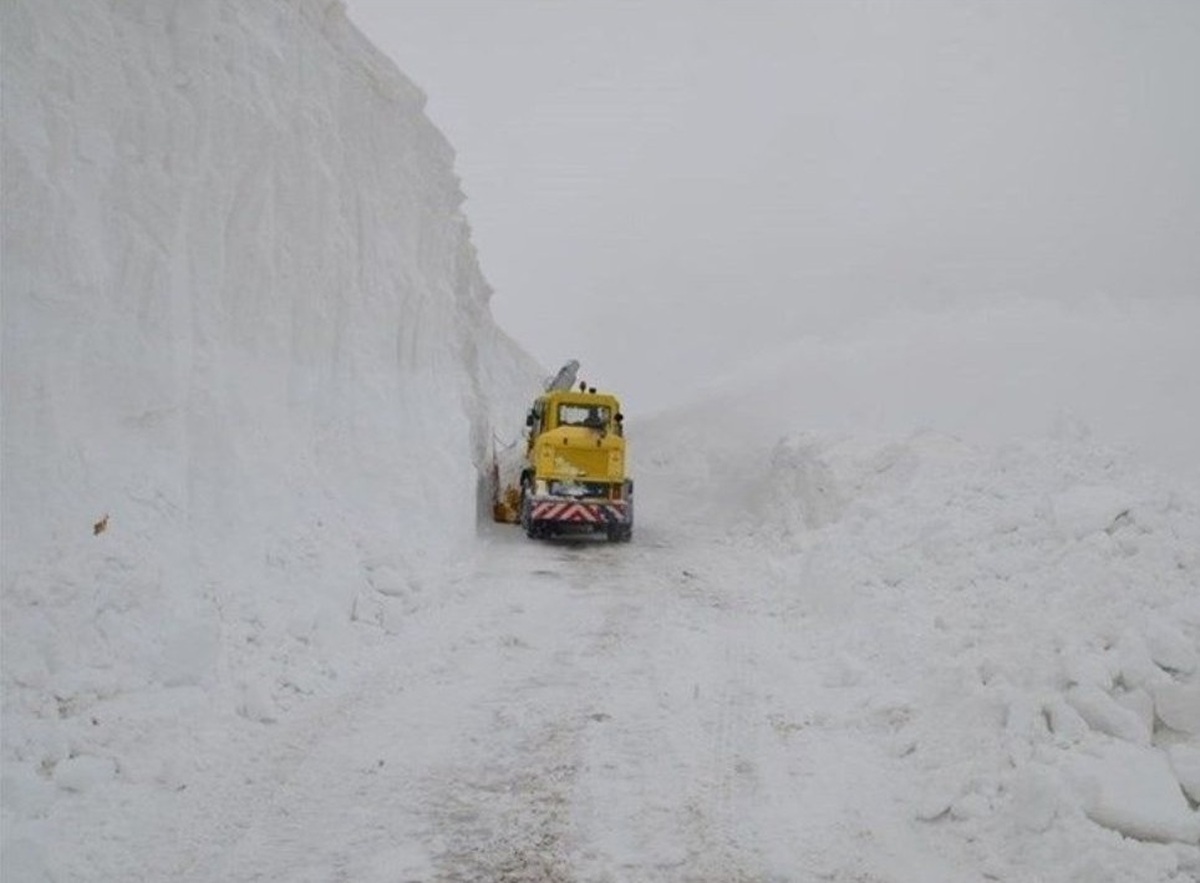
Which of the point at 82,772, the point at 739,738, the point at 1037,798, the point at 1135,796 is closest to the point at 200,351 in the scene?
the point at 82,772

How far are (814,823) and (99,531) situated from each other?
21.6 feet

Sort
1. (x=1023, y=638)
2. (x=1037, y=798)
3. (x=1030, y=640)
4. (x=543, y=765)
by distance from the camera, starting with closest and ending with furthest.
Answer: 1. (x=1037, y=798)
2. (x=543, y=765)
3. (x=1030, y=640)
4. (x=1023, y=638)

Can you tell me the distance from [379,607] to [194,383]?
11.0 feet

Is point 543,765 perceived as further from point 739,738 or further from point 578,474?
point 578,474

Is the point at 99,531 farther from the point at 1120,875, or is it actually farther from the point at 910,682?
the point at 1120,875

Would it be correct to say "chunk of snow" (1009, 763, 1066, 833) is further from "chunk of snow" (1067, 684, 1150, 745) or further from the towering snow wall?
the towering snow wall

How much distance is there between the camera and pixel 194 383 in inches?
390

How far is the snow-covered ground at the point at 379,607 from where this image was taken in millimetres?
5801

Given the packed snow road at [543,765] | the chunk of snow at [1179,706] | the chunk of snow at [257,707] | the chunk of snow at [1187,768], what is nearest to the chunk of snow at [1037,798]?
the chunk of snow at [1187,768]

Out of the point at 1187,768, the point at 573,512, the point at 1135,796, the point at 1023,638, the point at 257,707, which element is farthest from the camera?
the point at 573,512

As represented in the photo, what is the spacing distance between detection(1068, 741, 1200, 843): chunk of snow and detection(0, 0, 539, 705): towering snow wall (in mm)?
6849

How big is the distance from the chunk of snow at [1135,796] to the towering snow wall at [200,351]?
6849 mm

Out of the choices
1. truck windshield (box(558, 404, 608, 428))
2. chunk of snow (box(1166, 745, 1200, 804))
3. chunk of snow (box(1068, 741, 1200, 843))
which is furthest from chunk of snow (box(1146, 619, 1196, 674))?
truck windshield (box(558, 404, 608, 428))

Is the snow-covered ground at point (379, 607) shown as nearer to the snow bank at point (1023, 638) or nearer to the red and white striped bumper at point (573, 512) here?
the snow bank at point (1023, 638)
